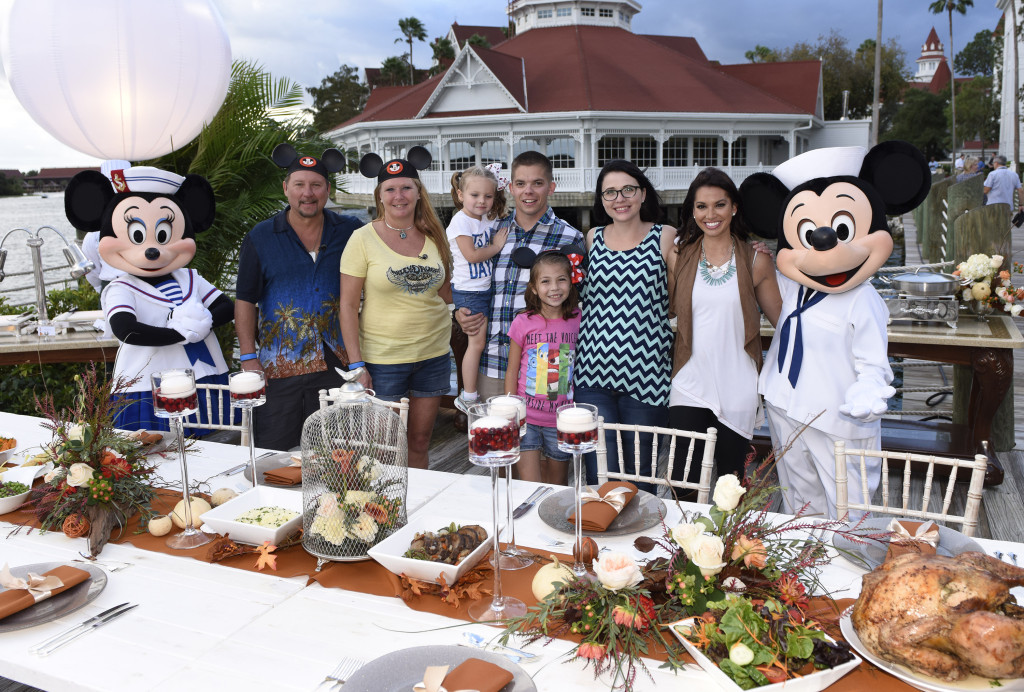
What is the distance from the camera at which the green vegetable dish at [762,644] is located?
1356mm

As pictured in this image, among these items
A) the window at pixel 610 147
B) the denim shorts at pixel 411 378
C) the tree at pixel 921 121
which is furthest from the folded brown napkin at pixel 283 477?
the tree at pixel 921 121

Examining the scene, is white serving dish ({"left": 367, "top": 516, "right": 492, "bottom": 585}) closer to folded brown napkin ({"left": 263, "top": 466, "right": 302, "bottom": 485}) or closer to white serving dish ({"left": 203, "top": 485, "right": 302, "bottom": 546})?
white serving dish ({"left": 203, "top": 485, "right": 302, "bottom": 546})

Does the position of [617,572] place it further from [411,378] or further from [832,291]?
[411,378]

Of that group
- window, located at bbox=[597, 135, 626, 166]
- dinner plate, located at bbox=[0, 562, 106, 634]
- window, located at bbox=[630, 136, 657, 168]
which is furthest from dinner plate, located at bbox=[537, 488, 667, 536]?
window, located at bbox=[630, 136, 657, 168]

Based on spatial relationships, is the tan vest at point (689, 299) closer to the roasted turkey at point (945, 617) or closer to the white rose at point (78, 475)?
the roasted turkey at point (945, 617)

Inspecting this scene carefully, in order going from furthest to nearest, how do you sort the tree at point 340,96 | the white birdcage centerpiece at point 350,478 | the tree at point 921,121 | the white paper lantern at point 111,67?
1. the tree at point 921,121
2. the tree at point 340,96
3. the white paper lantern at point 111,67
4. the white birdcage centerpiece at point 350,478

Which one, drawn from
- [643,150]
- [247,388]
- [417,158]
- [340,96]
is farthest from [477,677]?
[340,96]

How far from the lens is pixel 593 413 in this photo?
5.55 ft

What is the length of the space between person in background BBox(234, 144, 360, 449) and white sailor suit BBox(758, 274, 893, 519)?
198cm

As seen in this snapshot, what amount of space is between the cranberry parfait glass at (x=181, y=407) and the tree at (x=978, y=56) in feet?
302

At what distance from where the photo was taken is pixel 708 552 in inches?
55.4

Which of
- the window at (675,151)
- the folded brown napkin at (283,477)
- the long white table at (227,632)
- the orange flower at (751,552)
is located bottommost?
the long white table at (227,632)

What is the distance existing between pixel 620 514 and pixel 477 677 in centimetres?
83

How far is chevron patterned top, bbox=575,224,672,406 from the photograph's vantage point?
9.78ft
